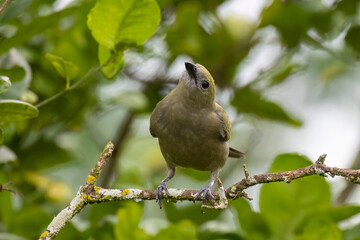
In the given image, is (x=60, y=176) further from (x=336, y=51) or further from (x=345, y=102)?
(x=345, y=102)

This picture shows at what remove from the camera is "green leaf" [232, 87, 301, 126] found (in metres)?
4.16

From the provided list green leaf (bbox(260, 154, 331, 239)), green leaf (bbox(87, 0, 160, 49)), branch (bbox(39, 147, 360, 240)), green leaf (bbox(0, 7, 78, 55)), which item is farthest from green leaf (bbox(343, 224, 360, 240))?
green leaf (bbox(0, 7, 78, 55))

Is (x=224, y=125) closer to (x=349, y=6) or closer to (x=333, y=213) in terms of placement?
(x=333, y=213)

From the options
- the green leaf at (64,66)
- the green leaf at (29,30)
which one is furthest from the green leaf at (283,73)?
the green leaf at (64,66)

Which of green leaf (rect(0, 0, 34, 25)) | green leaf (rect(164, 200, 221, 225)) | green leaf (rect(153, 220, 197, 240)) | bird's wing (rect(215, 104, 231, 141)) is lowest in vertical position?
green leaf (rect(164, 200, 221, 225))

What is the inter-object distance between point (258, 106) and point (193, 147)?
66 cm

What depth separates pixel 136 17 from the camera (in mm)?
2969

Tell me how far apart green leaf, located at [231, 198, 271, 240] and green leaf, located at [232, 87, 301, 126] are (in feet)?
3.62

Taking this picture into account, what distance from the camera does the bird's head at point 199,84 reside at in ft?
12.4

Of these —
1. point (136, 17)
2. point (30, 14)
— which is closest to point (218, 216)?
point (136, 17)

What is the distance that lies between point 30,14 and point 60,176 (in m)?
1.39

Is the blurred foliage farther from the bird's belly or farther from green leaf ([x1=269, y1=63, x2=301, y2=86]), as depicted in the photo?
the bird's belly

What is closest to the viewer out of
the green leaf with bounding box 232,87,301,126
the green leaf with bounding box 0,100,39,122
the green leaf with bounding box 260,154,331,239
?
the green leaf with bounding box 0,100,39,122

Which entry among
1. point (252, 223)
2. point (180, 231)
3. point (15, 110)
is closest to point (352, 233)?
point (252, 223)
